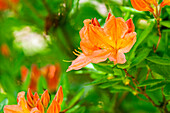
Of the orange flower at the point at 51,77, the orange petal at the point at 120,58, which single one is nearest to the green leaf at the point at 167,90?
the orange petal at the point at 120,58

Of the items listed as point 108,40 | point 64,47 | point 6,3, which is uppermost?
point 6,3

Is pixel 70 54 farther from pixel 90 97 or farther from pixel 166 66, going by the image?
pixel 166 66

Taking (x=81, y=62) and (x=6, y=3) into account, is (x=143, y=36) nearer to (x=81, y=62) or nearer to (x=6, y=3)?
(x=81, y=62)

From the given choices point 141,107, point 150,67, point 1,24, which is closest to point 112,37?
point 150,67

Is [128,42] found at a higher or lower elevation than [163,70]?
higher

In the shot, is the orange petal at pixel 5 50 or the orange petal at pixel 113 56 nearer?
the orange petal at pixel 113 56

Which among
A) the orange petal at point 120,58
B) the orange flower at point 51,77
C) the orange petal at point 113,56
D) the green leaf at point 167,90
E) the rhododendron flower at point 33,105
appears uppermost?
the orange petal at point 113,56

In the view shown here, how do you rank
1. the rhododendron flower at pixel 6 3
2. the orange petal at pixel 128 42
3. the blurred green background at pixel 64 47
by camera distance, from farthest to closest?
the rhododendron flower at pixel 6 3 → the blurred green background at pixel 64 47 → the orange petal at pixel 128 42

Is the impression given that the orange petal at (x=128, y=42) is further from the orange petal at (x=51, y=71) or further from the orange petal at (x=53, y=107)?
the orange petal at (x=51, y=71)

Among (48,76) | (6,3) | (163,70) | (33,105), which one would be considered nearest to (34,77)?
(48,76)

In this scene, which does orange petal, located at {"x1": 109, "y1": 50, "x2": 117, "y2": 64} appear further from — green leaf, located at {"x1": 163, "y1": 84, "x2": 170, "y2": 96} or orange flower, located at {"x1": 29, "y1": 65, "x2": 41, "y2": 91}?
orange flower, located at {"x1": 29, "y1": 65, "x2": 41, "y2": 91}
